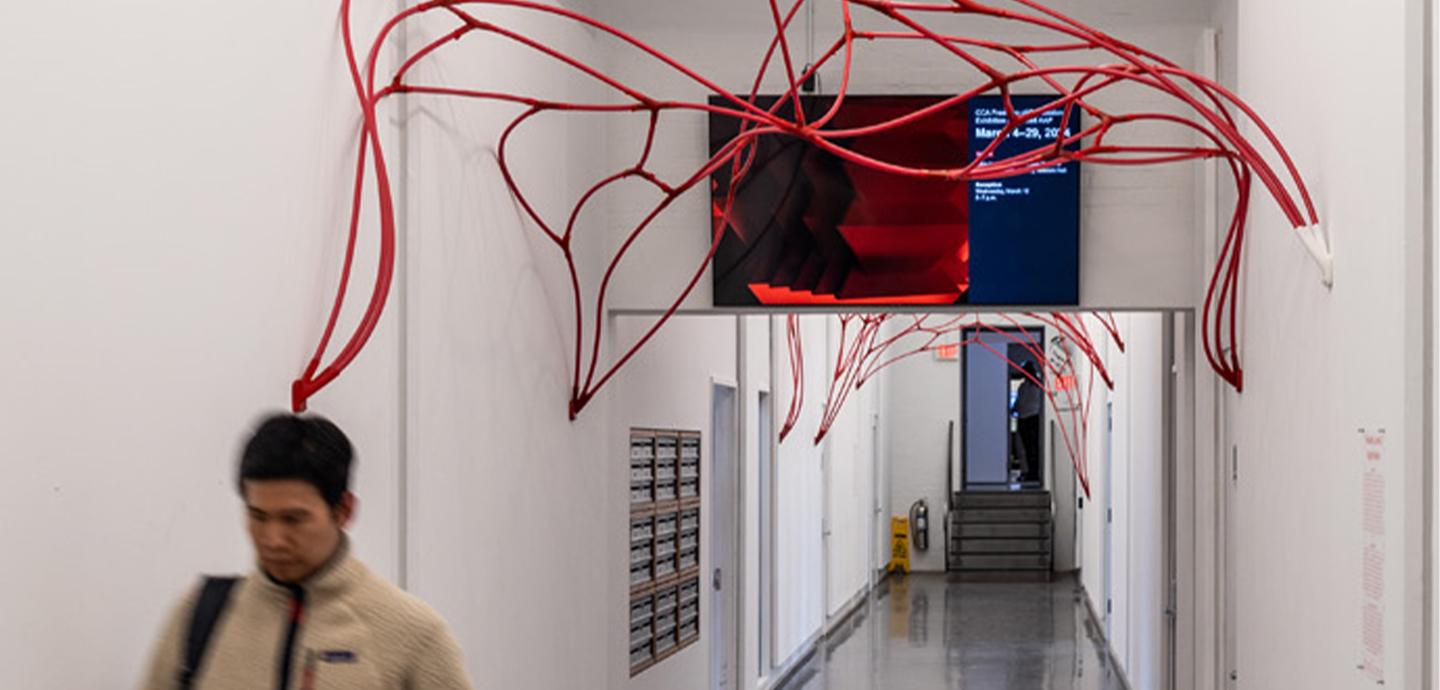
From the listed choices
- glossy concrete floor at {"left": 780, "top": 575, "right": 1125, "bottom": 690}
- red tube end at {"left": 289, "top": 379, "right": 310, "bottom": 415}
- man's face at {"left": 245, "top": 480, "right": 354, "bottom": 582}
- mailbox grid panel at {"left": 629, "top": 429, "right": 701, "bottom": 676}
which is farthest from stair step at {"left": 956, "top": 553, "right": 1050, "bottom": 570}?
man's face at {"left": 245, "top": 480, "right": 354, "bottom": 582}

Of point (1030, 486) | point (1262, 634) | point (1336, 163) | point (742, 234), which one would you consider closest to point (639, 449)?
point (742, 234)

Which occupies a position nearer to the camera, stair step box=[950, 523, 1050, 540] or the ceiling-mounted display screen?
the ceiling-mounted display screen

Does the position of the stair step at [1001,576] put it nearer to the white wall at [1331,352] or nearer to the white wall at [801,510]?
the white wall at [801,510]

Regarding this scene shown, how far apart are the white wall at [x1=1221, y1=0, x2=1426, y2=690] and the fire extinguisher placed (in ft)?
72.0

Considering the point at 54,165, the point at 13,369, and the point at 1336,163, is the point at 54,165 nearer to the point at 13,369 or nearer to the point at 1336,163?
the point at 13,369

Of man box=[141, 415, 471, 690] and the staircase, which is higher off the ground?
man box=[141, 415, 471, 690]

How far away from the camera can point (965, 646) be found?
17.5m

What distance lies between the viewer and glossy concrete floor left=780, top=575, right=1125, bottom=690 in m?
14.9

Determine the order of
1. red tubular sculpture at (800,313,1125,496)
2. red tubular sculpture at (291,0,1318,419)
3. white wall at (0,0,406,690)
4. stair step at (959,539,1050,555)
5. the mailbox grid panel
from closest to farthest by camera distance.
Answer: white wall at (0,0,406,690) < red tubular sculpture at (291,0,1318,419) < the mailbox grid panel < red tubular sculpture at (800,313,1125,496) < stair step at (959,539,1050,555)

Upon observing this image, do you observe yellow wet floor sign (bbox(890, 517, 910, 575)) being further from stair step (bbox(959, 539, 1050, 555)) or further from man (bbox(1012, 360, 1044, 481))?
man (bbox(1012, 360, 1044, 481))

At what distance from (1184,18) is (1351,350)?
3247 mm

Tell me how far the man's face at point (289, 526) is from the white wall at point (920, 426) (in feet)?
86.3

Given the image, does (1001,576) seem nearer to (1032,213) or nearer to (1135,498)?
(1135,498)

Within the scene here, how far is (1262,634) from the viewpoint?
6125 millimetres
